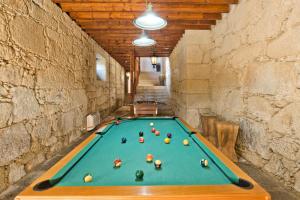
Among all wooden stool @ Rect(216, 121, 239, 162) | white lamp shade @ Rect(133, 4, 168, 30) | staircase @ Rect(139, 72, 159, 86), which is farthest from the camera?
staircase @ Rect(139, 72, 159, 86)

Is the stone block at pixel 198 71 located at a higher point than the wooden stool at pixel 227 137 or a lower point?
higher

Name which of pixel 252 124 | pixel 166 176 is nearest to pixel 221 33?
pixel 252 124

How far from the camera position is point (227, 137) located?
8.32 feet

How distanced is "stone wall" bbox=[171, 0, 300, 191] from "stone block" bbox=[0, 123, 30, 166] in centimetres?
278

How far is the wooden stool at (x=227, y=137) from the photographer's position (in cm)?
248

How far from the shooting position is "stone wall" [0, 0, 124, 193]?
1745 millimetres

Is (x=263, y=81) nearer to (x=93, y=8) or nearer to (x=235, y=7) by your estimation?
(x=235, y=7)

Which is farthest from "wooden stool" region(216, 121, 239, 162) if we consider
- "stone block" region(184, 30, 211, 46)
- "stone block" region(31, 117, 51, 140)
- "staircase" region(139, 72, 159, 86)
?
"staircase" region(139, 72, 159, 86)

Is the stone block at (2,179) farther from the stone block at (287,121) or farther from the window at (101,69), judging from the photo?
the window at (101,69)

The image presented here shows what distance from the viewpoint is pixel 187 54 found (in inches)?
154

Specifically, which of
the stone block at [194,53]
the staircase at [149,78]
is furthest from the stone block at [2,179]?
the staircase at [149,78]

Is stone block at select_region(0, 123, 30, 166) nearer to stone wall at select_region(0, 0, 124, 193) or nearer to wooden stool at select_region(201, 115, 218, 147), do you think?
stone wall at select_region(0, 0, 124, 193)

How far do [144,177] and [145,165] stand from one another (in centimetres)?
16

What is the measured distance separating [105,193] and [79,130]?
10.4 ft
